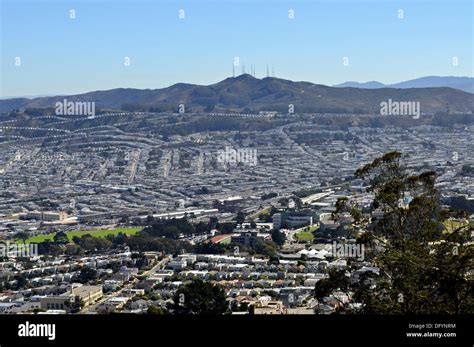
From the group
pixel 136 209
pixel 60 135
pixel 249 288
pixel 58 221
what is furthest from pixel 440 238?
pixel 60 135

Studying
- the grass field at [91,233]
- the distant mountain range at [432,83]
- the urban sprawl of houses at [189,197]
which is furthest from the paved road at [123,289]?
the distant mountain range at [432,83]

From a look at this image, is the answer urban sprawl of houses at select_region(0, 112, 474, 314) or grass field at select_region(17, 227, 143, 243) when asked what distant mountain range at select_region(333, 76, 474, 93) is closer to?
urban sprawl of houses at select_region(0, 112, 474, 314)

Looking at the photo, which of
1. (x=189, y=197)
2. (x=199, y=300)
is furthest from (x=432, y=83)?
(x=199, y=300)

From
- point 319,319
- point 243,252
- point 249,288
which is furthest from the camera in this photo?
point 243,252

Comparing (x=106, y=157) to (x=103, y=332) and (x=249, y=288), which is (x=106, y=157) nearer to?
(x=249, y=288)

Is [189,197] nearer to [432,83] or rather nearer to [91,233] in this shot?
[91,233]

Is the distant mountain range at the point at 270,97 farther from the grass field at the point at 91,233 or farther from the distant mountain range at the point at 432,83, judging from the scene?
the grass field at the point at 91,233

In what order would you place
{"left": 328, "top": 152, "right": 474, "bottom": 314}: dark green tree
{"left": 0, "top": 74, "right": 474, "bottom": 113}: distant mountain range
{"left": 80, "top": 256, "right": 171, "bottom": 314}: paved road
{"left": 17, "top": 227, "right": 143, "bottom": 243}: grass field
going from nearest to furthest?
1. {"left": 328, "top": 152, "right": 474, "bottom": 314}: dark green tree
2. {"left": 80, "top": 256, "right": 171, "bottom": 314}: paved road
3. {"left": 17, "top": 227, "right": 143, "bottom": 243}: grass field
4. {"left": 0, "top": 74, "right": 474, "bottom": 113}: distant mountain range

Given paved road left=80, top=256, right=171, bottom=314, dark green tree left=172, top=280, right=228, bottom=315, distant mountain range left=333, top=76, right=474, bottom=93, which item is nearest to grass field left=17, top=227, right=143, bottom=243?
paved road left=80, top=256, right=171, bottom=314
